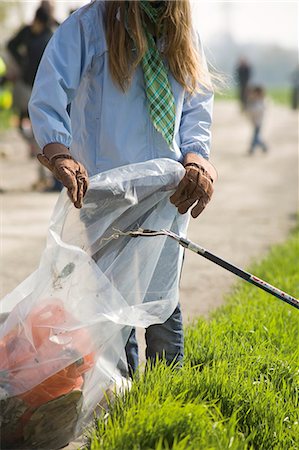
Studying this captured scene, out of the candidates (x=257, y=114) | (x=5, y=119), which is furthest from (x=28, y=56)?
(x=5, y=119)

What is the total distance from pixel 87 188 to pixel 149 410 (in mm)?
754

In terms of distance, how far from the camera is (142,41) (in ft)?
10.8

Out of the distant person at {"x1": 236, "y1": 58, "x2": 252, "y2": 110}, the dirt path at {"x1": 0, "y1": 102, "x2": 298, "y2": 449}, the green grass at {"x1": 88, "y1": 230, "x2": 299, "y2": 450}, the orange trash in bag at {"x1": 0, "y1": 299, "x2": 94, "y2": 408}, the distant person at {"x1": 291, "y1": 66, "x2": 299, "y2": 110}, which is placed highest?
the orange trash in bag at {"x1": 0, "y1": 299, "x2": 94, "y2": 408}

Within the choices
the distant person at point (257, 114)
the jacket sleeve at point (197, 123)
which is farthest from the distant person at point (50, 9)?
the distant person at point (257, 114)

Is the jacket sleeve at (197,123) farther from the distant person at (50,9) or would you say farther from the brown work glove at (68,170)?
the distant person at (50,9)

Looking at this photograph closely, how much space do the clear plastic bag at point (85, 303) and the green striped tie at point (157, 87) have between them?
5.4 inches

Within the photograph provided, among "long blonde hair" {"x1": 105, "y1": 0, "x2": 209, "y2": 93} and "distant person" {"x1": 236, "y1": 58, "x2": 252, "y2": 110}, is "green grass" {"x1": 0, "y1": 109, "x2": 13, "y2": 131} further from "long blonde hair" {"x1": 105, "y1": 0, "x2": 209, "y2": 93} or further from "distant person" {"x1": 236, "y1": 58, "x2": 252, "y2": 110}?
"long blonde hair" {"x1": 105, "y1": 0, "x2": 209, "y2": 93}

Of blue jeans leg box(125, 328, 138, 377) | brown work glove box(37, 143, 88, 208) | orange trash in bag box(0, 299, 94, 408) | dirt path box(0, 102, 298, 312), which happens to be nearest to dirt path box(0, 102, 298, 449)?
dirt path box(0, 102, 298, 312)

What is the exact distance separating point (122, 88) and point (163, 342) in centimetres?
98

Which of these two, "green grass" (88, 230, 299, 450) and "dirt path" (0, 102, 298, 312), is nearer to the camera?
"green grass" (88, 230, 299, 450)

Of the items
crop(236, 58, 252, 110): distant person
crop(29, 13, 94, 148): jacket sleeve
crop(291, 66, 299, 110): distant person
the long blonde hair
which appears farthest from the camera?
crop(291, 66, 299, 110): distant person

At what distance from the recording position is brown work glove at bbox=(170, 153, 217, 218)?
3.30 m

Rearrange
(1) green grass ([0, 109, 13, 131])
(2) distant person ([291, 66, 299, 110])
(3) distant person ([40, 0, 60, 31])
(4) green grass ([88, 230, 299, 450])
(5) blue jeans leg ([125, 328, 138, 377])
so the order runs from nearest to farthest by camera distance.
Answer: (4) green grass ([88, 230, 299, 450]) → (5) blue jeans leg ([125, 328, 138, 377]) → (3) distant person ([40, 0, 60, 31]) → (1) green grass ([0, 109, 13, 131]) → (2) distant person ([291, 66, 299, 110])

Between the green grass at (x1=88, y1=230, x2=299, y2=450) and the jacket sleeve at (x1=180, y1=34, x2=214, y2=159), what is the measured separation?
80cm
